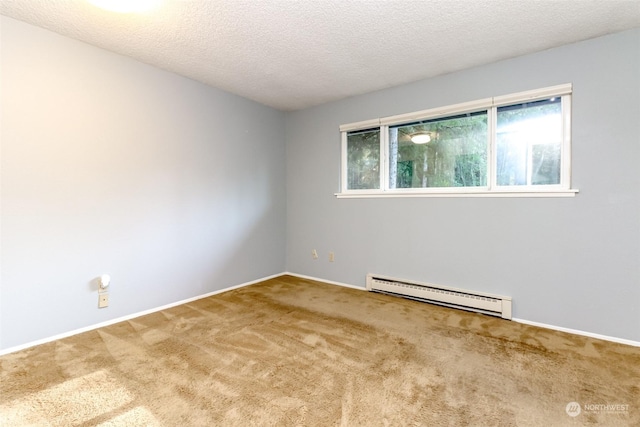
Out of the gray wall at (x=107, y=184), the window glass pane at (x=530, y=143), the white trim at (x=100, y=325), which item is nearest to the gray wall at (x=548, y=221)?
the window glass pane at (x=530, y=143)

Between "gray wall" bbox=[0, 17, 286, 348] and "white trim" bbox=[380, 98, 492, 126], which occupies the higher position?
"white trim" bbox=[380, 98, 492, 126]

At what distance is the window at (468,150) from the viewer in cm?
256

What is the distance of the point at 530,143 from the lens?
2.67 m

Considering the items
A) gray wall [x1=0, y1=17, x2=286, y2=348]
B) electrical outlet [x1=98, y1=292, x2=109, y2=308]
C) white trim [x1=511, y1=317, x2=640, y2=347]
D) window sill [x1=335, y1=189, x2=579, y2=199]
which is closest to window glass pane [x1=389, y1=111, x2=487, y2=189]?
window sill [x1=335, y1=189, x2=579, y2=199]

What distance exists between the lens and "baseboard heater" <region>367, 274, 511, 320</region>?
273 cm

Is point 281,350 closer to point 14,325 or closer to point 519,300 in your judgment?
point 14,325

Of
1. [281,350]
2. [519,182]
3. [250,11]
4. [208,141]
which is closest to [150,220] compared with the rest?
[208,141]

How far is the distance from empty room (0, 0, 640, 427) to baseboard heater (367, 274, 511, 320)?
2cm

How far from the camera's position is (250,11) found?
6.59ft

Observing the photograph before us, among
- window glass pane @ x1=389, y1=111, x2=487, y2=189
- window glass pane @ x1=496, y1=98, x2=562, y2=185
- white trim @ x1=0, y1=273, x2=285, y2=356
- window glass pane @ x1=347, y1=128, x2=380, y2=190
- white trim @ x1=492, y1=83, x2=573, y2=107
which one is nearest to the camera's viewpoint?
white trim @ x1=0, y1=273, x2=285, y2=356

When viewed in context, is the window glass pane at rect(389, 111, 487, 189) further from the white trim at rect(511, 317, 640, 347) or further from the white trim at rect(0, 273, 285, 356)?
the white trim at rect(0, 273, 285, 356)

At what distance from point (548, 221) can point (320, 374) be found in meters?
2.28

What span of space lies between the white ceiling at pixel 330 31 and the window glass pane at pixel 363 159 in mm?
843

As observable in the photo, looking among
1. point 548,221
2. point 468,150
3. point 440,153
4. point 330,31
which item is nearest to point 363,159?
point 440,153
